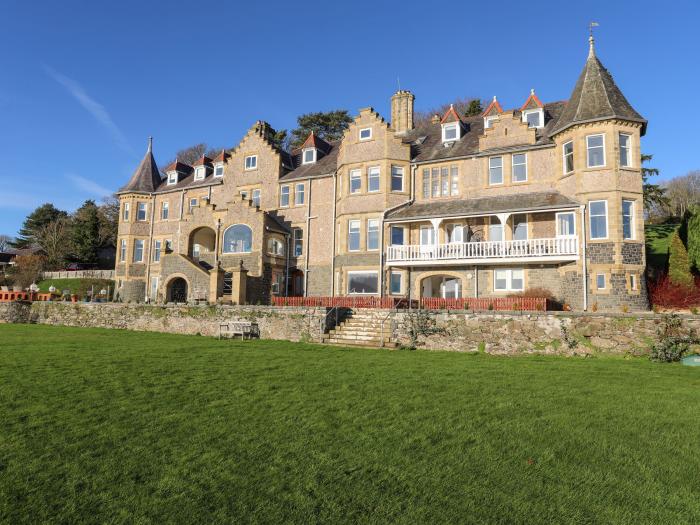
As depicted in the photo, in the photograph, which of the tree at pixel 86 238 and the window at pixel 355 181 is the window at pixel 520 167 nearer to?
the window at pixel 355 181

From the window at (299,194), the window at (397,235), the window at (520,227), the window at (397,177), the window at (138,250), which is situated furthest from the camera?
the window at (138,250)

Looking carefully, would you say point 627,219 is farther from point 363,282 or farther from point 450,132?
point 363,282

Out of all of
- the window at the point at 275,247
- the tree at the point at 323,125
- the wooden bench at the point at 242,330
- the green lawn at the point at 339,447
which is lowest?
the green lawn at the point at 339,447

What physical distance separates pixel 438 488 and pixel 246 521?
2.09 meters

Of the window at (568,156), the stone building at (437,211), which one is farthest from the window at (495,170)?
the window at (568,156)

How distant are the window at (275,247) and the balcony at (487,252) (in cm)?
846

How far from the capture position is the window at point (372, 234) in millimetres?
28359

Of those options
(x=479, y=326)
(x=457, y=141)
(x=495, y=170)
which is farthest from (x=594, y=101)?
(x=479, y=326)

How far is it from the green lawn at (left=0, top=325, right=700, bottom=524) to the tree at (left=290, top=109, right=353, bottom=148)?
4846 centimetres

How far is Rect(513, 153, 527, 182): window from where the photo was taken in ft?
85.4

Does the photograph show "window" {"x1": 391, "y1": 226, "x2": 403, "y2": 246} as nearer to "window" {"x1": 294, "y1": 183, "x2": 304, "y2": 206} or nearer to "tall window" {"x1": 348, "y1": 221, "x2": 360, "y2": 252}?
"tall window" {"x1": 348, "y1": 221, "x2": 360, "y2": 252}

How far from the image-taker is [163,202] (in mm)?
40000

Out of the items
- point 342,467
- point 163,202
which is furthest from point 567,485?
point 163,202

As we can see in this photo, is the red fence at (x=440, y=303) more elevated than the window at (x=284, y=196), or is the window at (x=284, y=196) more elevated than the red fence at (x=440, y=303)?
the window at (x=284, y=196)
